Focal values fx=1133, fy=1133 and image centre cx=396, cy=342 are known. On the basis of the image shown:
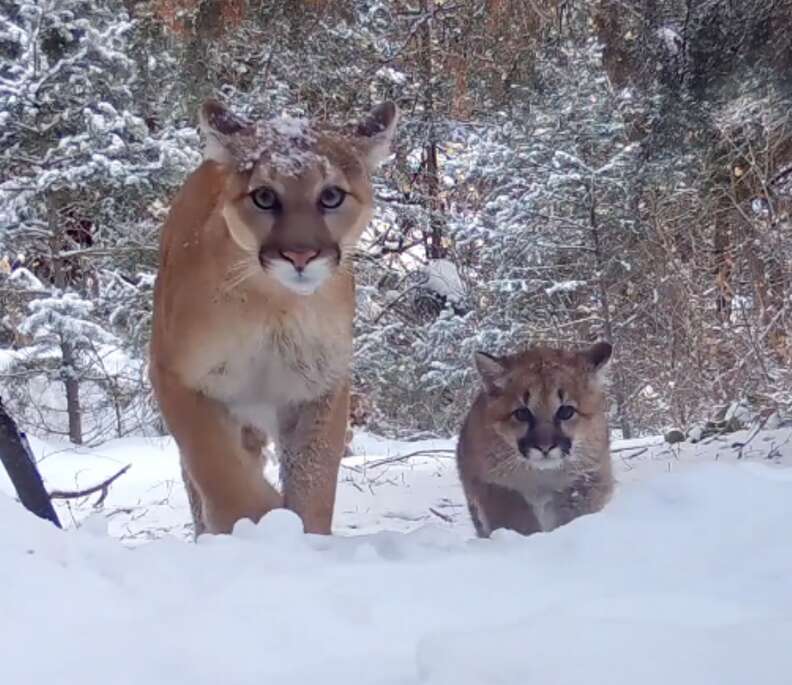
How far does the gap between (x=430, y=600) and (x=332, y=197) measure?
2077 mm

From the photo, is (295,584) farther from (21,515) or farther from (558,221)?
(558,221)

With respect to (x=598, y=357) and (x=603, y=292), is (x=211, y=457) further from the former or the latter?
(x=603, y=292)

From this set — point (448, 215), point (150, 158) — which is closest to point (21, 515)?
point (150, 158)

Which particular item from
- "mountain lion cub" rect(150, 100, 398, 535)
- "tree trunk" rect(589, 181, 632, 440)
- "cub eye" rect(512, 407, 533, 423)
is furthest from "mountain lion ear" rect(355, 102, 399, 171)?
"tree trunk" rect(589, 181, 632, 440)

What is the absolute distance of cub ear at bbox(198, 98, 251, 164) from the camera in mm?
4047

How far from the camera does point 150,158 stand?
11586 millimetres

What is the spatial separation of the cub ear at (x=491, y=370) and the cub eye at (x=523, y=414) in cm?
19

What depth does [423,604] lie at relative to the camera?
203 centimetres

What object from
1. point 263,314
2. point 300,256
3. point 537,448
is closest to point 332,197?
point 300,256

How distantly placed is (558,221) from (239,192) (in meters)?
8.67

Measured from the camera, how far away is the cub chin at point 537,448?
4598mm

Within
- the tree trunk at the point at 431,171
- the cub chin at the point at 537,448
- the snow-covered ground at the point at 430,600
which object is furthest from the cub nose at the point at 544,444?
the tree trunk at the point at 431,171

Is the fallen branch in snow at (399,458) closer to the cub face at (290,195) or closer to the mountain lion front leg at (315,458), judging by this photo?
the mountain lion front leg at (315,458)

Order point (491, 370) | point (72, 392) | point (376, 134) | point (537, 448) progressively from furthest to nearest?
point (72, 392) < point (491, 370) < point (537, 448) < point (376, 134)
